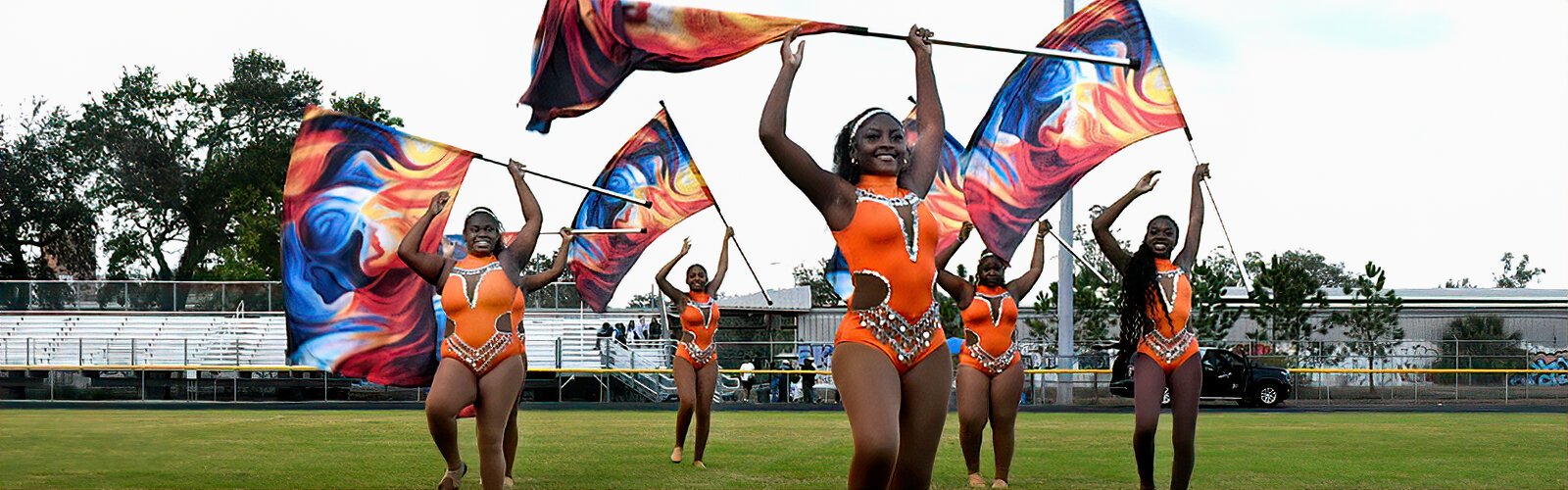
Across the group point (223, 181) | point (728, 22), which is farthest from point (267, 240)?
point (728, 22)

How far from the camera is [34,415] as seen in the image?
25.3 metres

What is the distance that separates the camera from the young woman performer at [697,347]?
15352 millimetres

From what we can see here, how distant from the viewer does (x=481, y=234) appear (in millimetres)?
11047

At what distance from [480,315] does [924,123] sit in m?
4.70

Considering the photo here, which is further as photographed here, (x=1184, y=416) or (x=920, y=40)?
(x=1184, y=416)

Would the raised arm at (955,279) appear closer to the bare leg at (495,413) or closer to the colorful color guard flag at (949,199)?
the colorful color guard flag at (949,199)

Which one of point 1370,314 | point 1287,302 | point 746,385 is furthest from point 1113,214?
point 1370,314

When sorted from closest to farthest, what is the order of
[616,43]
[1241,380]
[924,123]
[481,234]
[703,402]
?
[924,123], [616,43], [481,234], [703,402], [1241,380]

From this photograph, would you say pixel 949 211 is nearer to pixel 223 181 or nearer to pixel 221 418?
pixel 221 418

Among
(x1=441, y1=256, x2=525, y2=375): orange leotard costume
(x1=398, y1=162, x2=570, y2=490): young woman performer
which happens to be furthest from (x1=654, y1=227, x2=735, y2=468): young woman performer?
(x1=441, y1=256, x2=525, y2=375): orange leotard costume

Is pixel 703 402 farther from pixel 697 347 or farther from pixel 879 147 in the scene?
pixel 879 147

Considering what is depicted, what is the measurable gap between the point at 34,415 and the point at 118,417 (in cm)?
142

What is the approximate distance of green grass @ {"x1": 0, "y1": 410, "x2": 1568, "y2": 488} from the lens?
13227 mm

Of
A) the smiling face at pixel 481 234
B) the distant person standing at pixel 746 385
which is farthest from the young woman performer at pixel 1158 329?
the distant person standing at pixel 746 385
